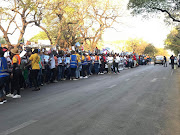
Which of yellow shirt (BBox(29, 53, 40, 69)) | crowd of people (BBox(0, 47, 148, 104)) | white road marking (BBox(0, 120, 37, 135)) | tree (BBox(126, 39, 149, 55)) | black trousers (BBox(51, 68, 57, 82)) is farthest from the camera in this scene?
tree (BBox(126, 39, 149, 55))

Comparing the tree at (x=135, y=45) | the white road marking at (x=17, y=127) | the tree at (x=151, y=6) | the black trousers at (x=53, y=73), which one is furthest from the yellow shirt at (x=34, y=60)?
the tree at (x=135, y=45)

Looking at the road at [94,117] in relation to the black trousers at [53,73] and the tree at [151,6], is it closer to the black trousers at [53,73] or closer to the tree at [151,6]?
the black trousers at [53,73]

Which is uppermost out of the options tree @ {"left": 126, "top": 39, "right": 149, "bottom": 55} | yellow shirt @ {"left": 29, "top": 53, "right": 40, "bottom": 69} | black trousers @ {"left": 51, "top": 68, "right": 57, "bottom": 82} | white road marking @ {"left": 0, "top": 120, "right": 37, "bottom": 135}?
tree @ {"left": 126, "top": 39, "right": 149, "bottom": 55}

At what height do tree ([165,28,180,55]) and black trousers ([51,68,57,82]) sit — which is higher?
tree ([165,28,180,55])

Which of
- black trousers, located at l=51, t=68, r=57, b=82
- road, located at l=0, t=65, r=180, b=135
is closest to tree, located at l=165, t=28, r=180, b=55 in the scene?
black trousers, located at l=51, t=68, r=57, b=82

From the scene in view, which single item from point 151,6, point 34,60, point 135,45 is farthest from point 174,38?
point 34,60

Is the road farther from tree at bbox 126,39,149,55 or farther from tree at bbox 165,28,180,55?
tree at bbox 126,39,149,55

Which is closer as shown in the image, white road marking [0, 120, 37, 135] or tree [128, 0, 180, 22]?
white road marking [0, 120, 37, 135]

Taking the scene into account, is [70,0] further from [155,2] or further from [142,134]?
[142,134]

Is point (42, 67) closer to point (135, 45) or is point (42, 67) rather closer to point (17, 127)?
point (17, 127)

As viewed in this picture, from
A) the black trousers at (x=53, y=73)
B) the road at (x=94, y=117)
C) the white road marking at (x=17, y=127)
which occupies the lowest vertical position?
the road at (x=94, y=117)

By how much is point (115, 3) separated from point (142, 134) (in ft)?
105

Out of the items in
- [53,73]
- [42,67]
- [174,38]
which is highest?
[174,38]

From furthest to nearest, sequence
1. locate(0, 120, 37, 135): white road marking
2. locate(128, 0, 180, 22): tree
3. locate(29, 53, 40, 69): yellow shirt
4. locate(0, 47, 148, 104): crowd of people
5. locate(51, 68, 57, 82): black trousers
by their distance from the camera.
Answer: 1. locate(128, 0, 180, 22): tree
2. locate(51, 68, 57, 82): black trousers
3. locate(29, 53, 40, 69): yellow shirt
4. locate(0, 47, 148, 104): crowd of people
5. locate(0, 120, 37, 135): white road marking
